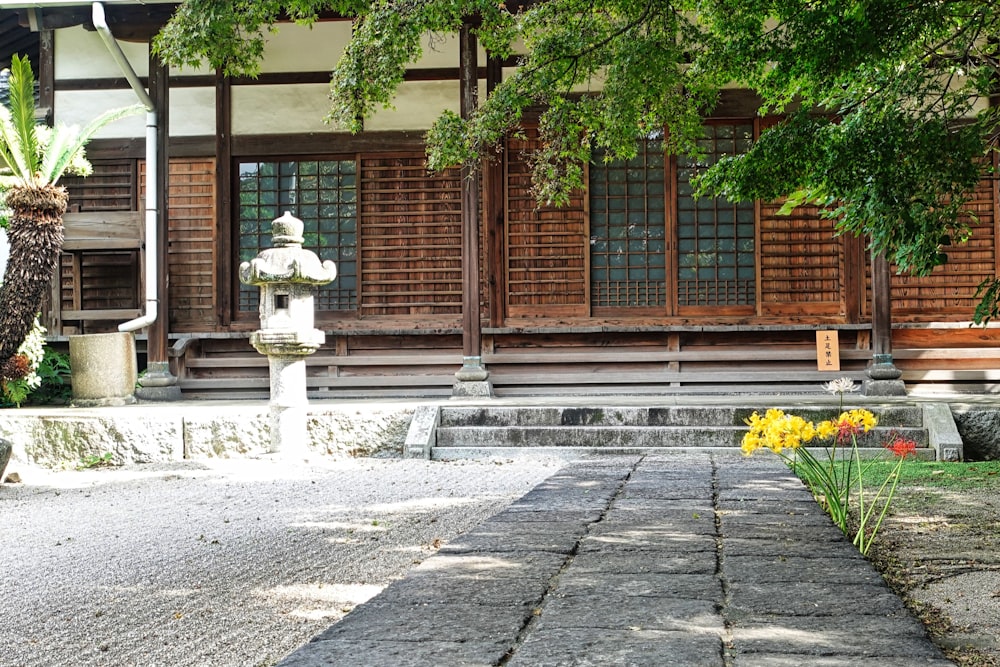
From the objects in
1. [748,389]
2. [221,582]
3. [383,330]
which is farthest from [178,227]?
[221,582]

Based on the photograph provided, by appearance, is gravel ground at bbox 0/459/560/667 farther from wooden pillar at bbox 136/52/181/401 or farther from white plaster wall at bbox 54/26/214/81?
white plaster wall at bbox 54/26/214/81

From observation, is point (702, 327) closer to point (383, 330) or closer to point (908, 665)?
point (383, 330)

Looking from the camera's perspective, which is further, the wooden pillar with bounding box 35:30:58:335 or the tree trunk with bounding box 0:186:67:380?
the wooden pillar with bounding box 35:30:58:335

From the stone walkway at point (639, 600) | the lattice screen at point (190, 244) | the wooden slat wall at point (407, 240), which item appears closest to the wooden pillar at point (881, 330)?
the wooden slat wall at point (407, 240)

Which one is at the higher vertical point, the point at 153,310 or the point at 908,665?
the point at 153,310

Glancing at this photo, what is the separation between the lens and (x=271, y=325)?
859 cm

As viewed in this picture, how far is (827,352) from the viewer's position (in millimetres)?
10906

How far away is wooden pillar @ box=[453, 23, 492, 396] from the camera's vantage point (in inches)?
415

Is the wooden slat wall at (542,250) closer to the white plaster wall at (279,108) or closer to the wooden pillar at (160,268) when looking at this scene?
the white plaster wall at (279,108)

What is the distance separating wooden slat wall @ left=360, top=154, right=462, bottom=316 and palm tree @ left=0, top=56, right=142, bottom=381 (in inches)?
135

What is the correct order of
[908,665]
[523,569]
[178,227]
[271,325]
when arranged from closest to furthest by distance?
[908,665]
[523,569]
[271,325]
[178,227]

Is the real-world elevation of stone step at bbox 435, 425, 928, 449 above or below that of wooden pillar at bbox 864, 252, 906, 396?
below

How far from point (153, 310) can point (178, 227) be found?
1.31 metres

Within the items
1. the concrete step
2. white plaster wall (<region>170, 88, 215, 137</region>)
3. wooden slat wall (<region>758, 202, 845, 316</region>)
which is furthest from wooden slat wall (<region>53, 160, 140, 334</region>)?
wooden slat wall (<region>758, 202, 845, 316</region>)
